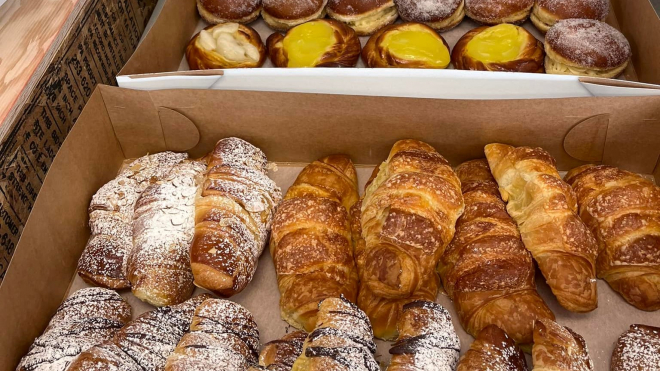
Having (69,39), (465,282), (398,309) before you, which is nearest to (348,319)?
(398,309)

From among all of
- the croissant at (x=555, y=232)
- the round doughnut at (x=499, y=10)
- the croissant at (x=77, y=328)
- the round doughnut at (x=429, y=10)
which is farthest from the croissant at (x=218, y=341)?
the round doughnut at (x=499, y=10)

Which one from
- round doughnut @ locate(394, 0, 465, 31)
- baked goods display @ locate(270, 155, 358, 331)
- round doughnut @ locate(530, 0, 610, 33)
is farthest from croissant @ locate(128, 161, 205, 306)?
round doughnut @ locate(530, 0, 610, 33)

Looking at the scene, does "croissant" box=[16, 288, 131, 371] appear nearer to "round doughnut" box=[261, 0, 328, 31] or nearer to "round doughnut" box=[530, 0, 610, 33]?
"round doughnut" box=[261, 0, 328, 31]

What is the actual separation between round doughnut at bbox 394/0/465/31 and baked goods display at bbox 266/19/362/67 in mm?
270

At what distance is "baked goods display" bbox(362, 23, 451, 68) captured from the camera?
2.40 meters

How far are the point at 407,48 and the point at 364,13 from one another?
0.36 m

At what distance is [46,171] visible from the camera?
6.76 feet

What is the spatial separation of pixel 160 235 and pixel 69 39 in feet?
2.74

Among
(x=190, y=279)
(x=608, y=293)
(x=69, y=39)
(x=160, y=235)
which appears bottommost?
(x=608, y=293)

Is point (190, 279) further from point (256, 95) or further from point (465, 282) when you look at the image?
point (465, 282)

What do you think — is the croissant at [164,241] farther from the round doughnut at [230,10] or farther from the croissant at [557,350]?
the croissant at [557,350]

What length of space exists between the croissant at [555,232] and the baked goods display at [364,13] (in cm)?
109

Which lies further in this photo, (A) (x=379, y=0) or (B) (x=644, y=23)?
(A) (x=379, y=0)

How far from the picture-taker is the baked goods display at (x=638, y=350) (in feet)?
5.41
